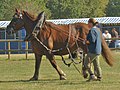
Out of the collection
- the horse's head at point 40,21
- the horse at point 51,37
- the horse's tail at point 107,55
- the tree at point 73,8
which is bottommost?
the horse's tail at point 107,55

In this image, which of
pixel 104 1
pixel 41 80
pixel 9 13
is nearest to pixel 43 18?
pixel 41 80

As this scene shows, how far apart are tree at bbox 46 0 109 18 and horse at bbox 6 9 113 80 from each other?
5183 cm

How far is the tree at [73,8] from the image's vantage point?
6762cm

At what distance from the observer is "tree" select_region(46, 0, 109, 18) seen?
6762 cm

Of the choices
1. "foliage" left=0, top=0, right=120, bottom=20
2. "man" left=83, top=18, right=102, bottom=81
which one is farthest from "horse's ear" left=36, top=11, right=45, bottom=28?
"foliage" left=0, top=0, right=120, bottom=20

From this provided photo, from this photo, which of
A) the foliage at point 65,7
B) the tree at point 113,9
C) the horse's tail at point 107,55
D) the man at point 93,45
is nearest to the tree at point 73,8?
the foliage at point 65,7

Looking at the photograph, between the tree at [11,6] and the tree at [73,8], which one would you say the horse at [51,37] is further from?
the tree at [73,8]

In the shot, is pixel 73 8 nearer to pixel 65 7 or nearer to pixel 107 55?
pixel 65 7

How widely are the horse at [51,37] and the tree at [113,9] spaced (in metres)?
70.3

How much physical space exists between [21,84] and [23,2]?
45.6 meters

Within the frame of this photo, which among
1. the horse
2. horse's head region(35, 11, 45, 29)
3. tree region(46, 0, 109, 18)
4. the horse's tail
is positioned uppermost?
tree region(46, 0, 109, 18)

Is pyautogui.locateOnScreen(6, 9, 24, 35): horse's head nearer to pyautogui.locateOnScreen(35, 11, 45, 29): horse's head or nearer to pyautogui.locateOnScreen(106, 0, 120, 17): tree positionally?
pyautogui.locateOnScreen(35, 11, 45, 29): horse's head

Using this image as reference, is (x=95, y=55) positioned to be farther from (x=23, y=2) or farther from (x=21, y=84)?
(x=23, y=2)

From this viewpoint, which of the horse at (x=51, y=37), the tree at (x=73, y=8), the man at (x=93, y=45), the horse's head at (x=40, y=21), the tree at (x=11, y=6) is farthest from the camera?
the tree at (x=73, y=8)
